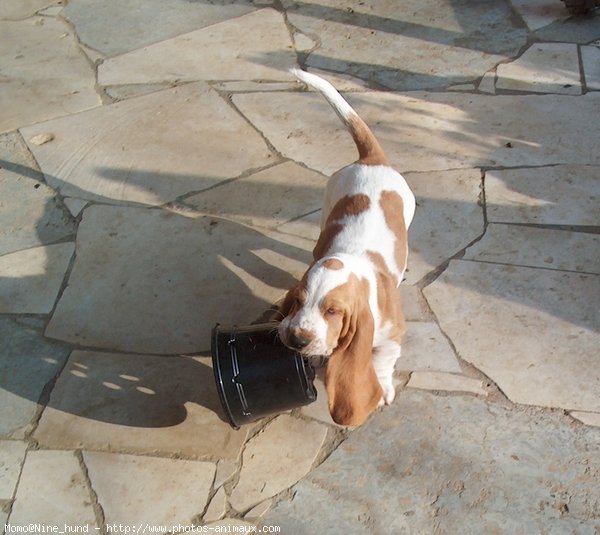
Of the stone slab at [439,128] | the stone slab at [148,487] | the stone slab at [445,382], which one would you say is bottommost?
the stone slab at [445,382]

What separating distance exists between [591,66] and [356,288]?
11.5 feet

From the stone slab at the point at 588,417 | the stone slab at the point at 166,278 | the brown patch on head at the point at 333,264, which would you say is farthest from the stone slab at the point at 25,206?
the stone slab at the point at 588,417

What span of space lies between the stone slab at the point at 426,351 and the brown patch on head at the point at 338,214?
0.63 meters

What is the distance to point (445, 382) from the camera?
3.55 meters

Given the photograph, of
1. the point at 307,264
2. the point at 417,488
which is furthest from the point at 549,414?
the point at 307,264

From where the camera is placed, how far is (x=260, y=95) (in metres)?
5.46

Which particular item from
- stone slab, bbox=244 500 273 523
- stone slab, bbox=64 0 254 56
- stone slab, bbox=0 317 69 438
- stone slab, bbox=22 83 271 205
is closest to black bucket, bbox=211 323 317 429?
Result: stone slab, bbox=244 500 273 523

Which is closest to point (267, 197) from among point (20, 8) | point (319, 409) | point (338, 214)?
point (338, 214)

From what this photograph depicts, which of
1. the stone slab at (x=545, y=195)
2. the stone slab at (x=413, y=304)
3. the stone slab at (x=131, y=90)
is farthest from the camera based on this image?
the stone slab at (x=131, y=90)

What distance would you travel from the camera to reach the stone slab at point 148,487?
312 centimetres

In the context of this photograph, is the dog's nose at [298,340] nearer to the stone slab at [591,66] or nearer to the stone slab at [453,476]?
the stone slab at [453,476]

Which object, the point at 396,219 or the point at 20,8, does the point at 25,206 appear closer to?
the point at 396,219

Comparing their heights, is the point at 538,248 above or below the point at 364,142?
below

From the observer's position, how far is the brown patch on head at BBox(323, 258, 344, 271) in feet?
9.76
